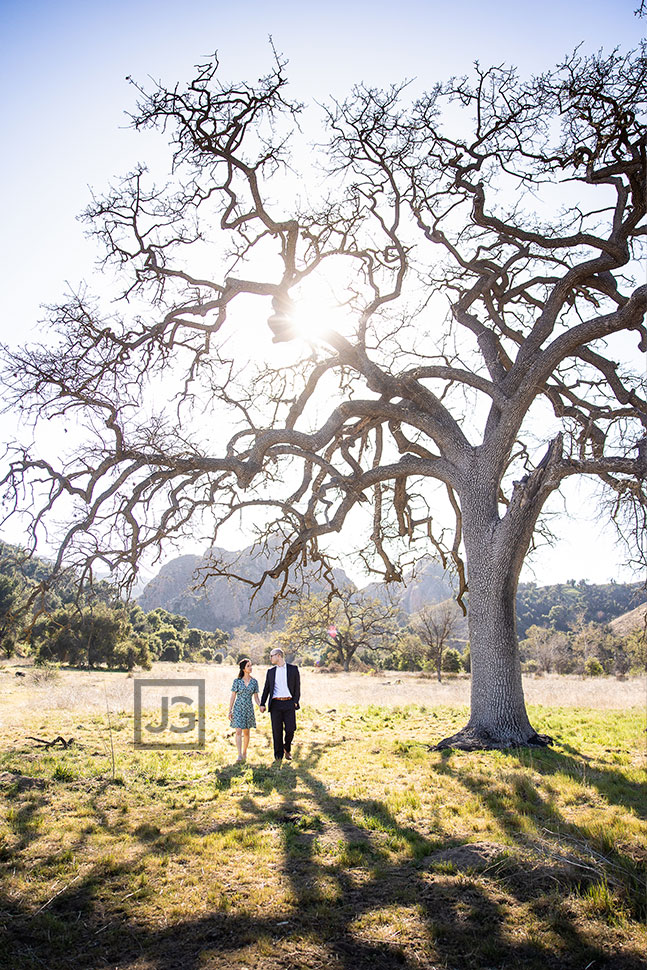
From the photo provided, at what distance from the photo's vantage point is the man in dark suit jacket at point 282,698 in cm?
850

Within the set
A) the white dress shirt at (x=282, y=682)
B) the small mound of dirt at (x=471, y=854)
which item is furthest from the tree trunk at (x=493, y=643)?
the small mound of dirt at (x=471, y=854)

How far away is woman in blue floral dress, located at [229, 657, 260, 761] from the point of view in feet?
27.7

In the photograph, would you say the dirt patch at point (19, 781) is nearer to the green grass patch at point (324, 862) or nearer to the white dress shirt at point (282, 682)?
the green grass patch at point (324, 862)

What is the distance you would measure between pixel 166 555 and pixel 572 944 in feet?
26.9

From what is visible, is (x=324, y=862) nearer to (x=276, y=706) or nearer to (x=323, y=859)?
(x=323, y=859)

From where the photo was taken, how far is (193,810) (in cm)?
569

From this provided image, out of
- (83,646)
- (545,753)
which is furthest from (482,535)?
(83,646)

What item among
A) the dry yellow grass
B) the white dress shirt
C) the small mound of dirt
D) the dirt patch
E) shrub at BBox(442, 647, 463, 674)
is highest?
the white dress shirt

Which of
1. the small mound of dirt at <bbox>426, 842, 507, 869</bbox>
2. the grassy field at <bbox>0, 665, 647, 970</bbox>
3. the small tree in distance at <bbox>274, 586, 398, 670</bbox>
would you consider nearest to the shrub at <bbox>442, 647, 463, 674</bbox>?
the small tree in distance at <bbox>274, 586, 398, 670</bbox>

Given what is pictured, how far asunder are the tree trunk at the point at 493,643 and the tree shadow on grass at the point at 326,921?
4076 mm

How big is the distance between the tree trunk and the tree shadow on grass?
13.4 ft

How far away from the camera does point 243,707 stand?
8.63 m

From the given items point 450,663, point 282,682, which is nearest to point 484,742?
point 282,682

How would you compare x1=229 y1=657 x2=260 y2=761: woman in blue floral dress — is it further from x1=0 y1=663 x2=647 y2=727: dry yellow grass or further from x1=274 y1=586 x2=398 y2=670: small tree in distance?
x1=274 y1=586 x2=398 y2=670: small tree in distance
